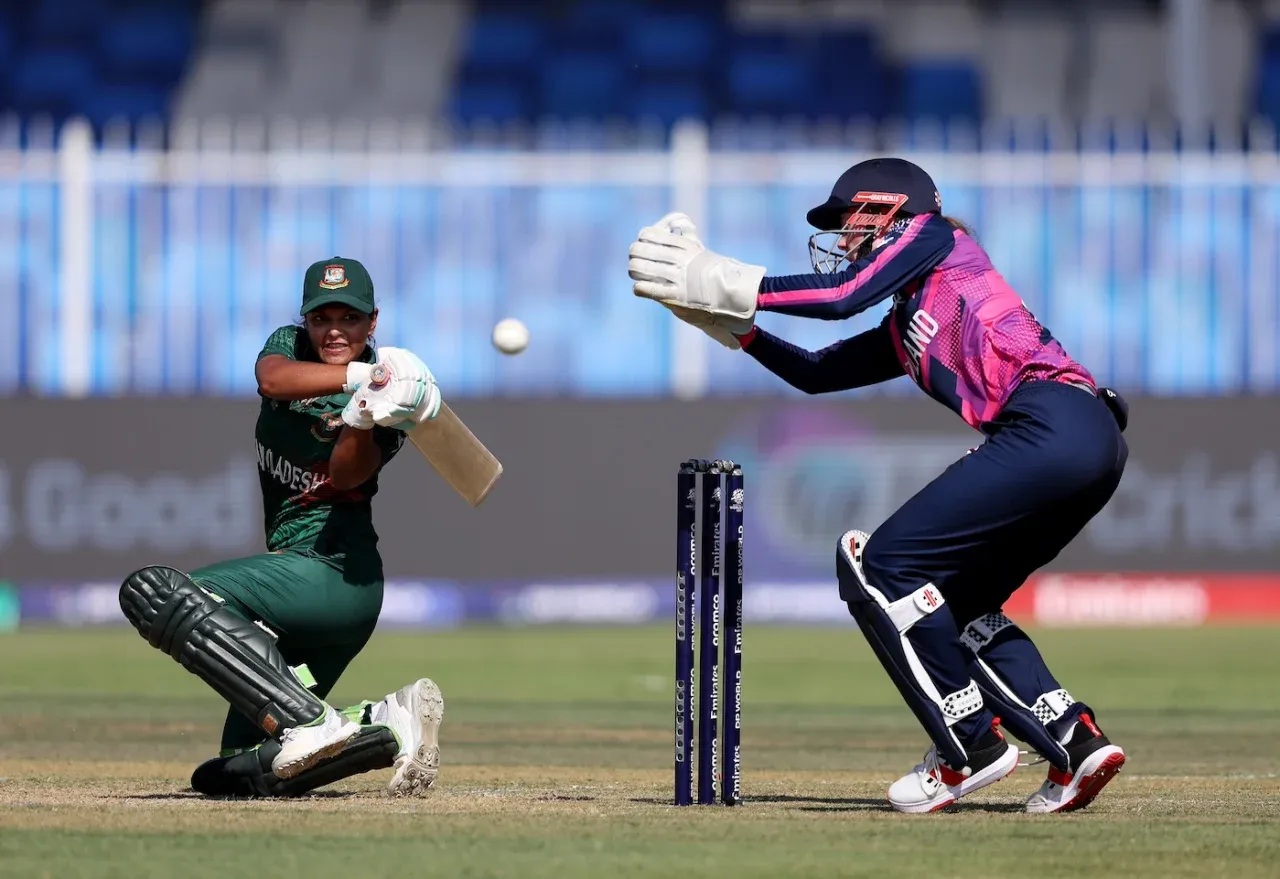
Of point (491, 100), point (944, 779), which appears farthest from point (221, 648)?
point (491, 100)

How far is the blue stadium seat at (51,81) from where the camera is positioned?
20391mm

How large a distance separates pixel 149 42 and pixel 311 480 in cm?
1597

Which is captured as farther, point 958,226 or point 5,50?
point 5,50

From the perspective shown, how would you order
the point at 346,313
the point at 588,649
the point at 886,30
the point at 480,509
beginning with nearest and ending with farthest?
the point at 346,313 → the point at 588,649 → the point at 480,509 → the point at 886,30

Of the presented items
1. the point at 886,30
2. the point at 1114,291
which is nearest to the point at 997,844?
the point at 1114,291

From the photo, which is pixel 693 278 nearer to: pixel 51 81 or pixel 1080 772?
pixel 1080 772

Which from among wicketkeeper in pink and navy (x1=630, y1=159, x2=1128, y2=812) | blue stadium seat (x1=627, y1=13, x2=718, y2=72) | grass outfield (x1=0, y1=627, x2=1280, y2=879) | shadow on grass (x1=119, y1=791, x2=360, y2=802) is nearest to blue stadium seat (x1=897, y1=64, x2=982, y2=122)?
blue stadium seat (x1=627, y1=13, x2=718, y2=72)

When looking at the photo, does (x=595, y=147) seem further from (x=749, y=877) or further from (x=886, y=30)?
(x=749, y=877)

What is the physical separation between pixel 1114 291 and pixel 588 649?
14.4ft

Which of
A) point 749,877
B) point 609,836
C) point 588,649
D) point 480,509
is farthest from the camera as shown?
point 480,509

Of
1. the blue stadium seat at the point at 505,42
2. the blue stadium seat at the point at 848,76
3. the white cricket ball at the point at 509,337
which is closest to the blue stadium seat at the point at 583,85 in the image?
the blue stadium seat at the point at 505,42

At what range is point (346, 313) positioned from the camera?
604 centimetres

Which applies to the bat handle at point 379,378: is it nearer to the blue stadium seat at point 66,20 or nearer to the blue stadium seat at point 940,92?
the blue stadium seat at point 940,92

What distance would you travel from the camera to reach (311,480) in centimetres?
602
